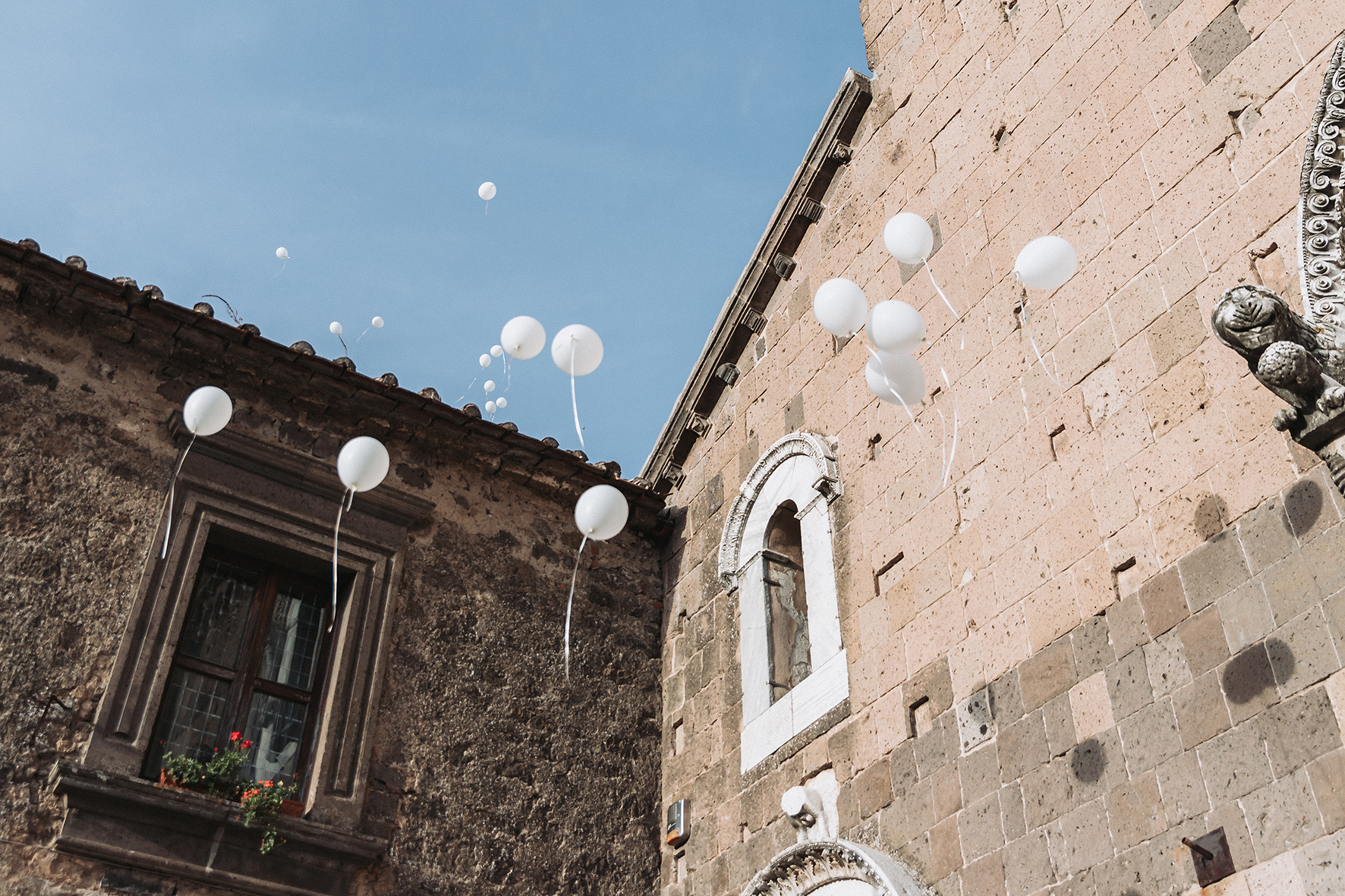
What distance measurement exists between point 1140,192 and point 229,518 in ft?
A: 15.3

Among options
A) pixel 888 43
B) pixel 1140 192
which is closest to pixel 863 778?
pixel 1140 192

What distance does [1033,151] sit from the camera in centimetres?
566

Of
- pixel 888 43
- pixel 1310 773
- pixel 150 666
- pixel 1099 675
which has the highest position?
pixel 888 43

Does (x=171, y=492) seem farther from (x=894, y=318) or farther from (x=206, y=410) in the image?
(x=894, y=318)

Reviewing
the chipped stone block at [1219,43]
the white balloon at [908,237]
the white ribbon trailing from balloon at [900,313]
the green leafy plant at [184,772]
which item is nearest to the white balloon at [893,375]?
the white ribbon trailing from balloon at [900,313]

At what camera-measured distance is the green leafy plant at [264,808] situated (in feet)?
17.6

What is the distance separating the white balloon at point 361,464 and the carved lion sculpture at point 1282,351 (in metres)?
3.65

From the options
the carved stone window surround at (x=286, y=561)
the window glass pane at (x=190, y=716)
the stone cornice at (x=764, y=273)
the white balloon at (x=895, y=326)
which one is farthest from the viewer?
the stone cornice at (x=764, y=273)

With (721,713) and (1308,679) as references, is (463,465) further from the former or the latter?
(1308,679)

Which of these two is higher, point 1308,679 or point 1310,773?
point 1308,679

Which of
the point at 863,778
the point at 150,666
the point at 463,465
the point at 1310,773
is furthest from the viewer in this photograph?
the point at 463,465

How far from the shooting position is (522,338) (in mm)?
5551

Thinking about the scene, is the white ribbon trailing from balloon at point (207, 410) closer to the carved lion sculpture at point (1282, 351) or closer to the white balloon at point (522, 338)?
the white balloon at point (522, 338)

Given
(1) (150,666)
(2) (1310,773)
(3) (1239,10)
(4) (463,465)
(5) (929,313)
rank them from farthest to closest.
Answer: (4) (463,465) < (5) (929,313) < (1) (150,666) < (3) (1239,10) < (2) (1310,773)
